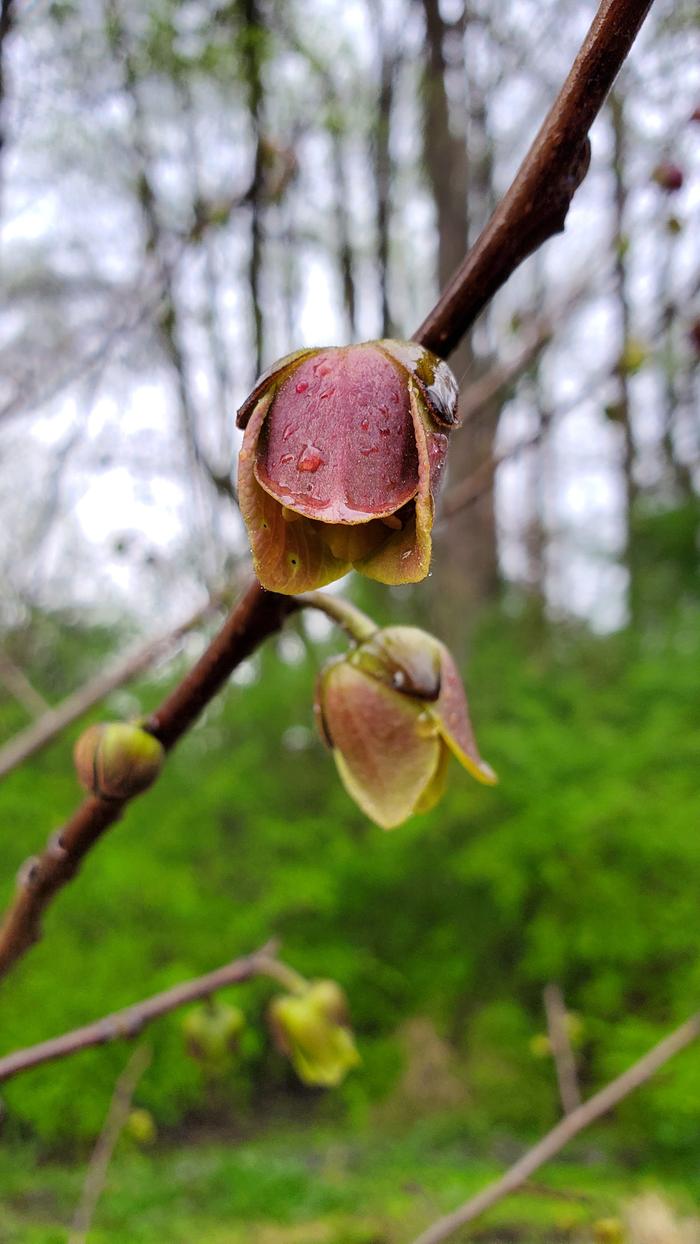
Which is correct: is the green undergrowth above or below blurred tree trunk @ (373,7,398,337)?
below

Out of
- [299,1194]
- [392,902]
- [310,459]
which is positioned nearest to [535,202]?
[310,459]

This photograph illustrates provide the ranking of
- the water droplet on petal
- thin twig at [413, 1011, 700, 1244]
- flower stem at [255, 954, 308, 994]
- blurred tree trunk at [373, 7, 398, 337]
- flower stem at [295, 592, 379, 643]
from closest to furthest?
flower stem at [295, 592, 379, 643] → the water droplet on petal → flower stem at [255, 954, 308, 994] → thin twig at [413, 1011, 700, 1244] → blurred tree trunk at [373, 7, 398, 337]

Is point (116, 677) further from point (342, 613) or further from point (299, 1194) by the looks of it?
point (299, 1194)

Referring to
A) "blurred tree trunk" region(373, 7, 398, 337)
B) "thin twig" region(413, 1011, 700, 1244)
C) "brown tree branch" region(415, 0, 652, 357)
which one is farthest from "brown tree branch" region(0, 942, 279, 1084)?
"blurred tree trunk" region(373, 7, 398, 337)

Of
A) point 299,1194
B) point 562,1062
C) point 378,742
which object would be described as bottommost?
point 299,1194

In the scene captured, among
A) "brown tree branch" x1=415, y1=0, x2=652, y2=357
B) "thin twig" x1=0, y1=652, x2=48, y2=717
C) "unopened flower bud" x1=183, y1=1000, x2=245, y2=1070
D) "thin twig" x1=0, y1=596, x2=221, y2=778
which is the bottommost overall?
"unopened flower bud" x1=183, y1=1000, x2=245, y2=1070

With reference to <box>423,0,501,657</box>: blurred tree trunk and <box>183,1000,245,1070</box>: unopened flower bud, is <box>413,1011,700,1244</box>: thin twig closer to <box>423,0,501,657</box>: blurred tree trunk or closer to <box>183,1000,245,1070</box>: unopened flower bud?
<box>183,1000,245,1070</box>: unopened flower bud

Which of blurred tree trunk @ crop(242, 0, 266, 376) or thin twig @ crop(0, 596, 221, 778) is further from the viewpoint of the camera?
blurred tree trunk @ crop(242, 0, 266, 376)
